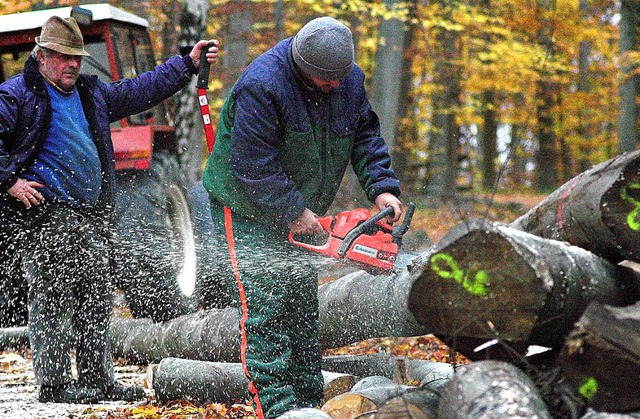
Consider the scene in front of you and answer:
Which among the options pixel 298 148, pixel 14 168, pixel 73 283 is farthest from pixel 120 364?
pixel 298 148

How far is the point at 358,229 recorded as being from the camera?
4.62 m

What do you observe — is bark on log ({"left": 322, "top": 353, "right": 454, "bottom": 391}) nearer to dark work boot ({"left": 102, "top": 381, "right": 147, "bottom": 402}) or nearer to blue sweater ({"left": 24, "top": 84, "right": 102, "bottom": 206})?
dark work boot ({"left": 102, "top": 381, "right": 147, "bottom": 402})

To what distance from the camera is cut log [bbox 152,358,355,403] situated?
210 inches

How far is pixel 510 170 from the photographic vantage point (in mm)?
37844

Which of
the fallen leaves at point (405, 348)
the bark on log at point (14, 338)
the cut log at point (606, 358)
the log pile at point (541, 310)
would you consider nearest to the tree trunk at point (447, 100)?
the fallen leaves at point (405, 348)

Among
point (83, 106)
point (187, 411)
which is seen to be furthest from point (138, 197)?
point (187, 411)

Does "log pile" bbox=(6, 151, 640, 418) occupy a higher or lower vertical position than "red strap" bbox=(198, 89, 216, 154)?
lower

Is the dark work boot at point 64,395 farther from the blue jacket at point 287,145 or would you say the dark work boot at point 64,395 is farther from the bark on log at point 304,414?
the bark on log at point 304,414

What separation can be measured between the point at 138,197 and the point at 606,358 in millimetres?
5608

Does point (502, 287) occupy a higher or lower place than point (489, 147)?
higher

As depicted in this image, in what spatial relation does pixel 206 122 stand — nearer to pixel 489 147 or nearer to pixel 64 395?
pixel 64 395

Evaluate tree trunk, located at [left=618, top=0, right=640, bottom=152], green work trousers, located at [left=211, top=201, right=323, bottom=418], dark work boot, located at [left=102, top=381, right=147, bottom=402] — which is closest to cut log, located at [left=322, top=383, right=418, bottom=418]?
green work trousers, located at [left=211, top=201, right=323, bottom=418]

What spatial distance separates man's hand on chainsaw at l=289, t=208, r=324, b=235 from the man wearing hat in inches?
65.2

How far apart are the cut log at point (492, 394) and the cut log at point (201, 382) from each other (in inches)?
88.8
